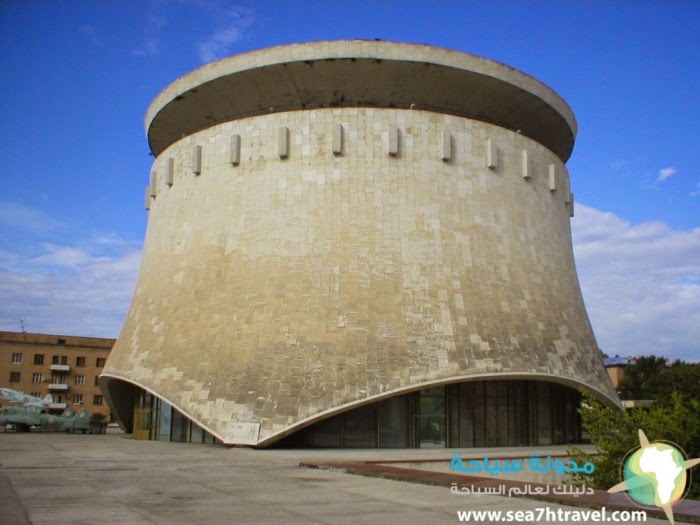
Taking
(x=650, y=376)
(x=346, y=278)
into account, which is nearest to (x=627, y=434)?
(x=346, y=278)

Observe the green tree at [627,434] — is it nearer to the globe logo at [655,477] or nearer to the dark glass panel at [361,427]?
the globe logo at [655,477]

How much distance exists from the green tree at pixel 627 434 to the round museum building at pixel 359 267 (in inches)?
330

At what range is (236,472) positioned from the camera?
12.8 metres

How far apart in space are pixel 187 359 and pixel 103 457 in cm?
568

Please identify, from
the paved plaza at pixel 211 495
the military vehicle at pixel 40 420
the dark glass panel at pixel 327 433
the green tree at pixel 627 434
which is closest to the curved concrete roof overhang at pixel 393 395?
the dark glass panel at pixel 327 433

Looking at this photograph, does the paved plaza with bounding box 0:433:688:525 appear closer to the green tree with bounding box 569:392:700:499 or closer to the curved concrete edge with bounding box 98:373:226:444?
the green tree with bounding box 569:392:700:499

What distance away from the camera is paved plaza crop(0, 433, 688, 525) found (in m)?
7.82

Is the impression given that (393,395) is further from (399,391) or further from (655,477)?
(655,477)

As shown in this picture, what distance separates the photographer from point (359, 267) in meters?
21.4

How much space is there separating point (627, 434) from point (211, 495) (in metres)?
6.38

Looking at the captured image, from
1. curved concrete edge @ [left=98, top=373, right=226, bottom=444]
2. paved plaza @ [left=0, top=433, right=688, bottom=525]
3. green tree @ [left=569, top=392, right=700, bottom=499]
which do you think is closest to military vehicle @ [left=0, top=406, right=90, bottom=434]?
curved concrete edge @ [left=98, top=373, right=226, bottom=444]

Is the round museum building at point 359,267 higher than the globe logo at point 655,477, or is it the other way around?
the round museum building at point 359,267

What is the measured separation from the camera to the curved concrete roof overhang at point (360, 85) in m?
22.6

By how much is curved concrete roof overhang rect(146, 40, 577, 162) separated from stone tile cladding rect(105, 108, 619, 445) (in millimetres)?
926
